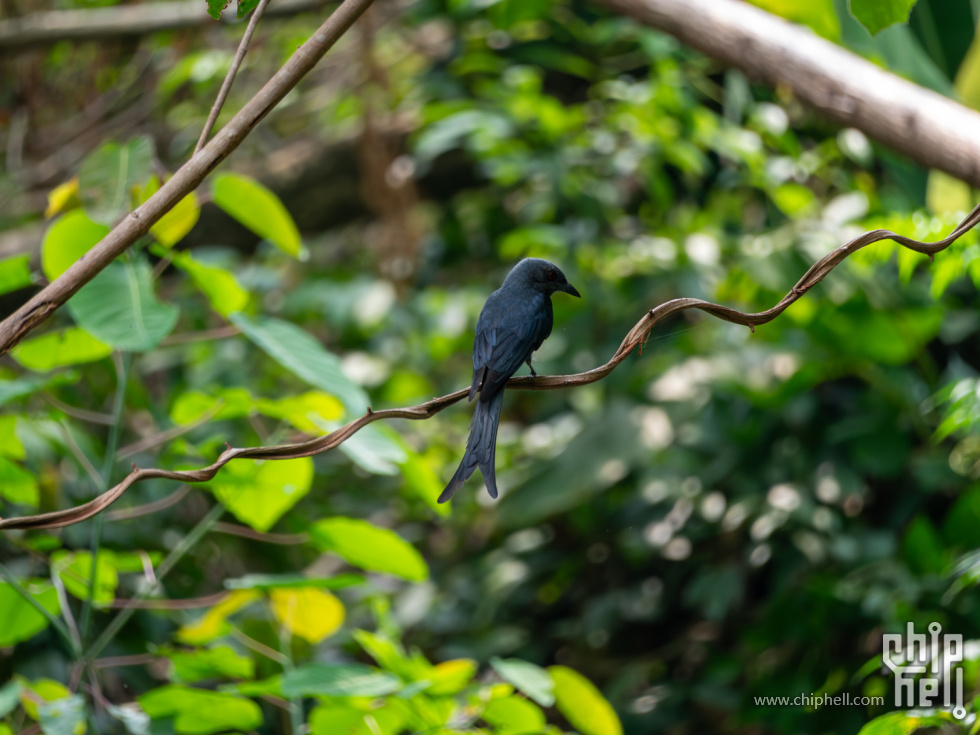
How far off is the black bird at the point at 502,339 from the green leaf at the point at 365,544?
53 centimetres

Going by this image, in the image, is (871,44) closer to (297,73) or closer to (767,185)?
(767,185)

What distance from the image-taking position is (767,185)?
373 cm

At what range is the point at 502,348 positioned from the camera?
1.49 meters

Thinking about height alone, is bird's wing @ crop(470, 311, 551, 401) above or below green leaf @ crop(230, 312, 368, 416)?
above

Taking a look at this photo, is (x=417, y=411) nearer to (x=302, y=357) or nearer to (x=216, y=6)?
(x=216, y=6)

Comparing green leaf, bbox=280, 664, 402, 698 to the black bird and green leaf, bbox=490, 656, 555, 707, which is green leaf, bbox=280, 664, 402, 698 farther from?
the black bird

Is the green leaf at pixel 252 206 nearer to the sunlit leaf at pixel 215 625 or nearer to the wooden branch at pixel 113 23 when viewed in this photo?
the sunlit leaf at pixel 215 625

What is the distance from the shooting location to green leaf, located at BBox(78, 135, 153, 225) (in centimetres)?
208

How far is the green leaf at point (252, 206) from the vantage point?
2.08 metres

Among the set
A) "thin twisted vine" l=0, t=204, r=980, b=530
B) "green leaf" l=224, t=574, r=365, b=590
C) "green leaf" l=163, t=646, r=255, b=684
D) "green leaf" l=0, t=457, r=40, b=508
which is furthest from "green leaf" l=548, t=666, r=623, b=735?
"green leaf" l=0, t=457, r=40, b=508

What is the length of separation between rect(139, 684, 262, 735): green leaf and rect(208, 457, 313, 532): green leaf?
391 mm

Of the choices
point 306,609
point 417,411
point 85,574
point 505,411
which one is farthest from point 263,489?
point 505,411

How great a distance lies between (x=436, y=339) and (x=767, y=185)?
168 cm

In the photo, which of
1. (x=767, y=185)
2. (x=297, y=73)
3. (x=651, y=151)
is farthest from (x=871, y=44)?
(x=297, y=73)
